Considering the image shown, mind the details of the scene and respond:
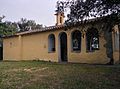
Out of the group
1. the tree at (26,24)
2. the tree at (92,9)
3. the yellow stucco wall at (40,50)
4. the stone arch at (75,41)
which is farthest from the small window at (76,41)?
the tree at (26,24)

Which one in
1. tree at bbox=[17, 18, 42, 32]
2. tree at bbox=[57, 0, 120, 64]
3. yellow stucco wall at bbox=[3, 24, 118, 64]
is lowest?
yellow stucco wall at bbox=[3, 24, 118, 64]

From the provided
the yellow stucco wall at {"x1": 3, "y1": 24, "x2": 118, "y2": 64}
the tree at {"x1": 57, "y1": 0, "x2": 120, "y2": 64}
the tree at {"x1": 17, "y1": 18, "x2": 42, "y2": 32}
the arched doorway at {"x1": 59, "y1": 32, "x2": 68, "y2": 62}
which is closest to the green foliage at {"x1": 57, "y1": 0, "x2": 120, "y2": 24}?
the tree at {"x1": 57, "y1": 0, "x2": 120, "y2": 64}

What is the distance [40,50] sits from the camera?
24969mm

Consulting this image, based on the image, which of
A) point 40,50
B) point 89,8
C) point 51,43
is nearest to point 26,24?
point 40,50

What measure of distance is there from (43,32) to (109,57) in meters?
8.90

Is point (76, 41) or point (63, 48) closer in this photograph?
point (76, 41)

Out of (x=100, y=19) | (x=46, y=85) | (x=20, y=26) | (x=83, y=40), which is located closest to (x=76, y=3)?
(x=100, y=19)

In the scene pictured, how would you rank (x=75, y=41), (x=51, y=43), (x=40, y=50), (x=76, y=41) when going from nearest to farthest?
1. (x=76, y=41)
2. (x=75, y=41)
3. (x=51, y=43)
4. (x=40, y=50)

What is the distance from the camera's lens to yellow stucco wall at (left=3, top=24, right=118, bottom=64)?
19.3 m

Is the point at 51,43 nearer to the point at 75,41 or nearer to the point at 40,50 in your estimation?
the point at 40,50

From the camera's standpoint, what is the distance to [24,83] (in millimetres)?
9469

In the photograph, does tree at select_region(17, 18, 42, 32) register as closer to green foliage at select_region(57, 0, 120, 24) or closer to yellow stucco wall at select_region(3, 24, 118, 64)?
yellow stucco wall at select_region(3, 24, 118, 64)

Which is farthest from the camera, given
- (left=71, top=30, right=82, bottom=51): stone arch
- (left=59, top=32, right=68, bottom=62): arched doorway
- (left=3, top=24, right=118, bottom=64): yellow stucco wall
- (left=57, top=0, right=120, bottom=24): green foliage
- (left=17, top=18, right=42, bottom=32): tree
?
(left=17, top=18, right=42, bottom=32): tree

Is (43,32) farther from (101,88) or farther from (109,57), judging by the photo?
(101,88)
